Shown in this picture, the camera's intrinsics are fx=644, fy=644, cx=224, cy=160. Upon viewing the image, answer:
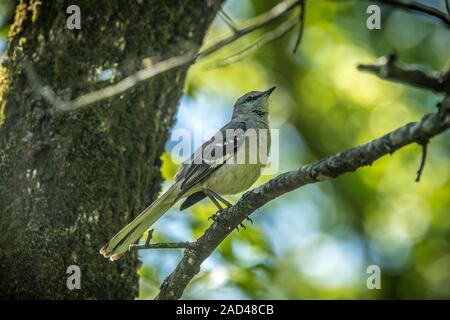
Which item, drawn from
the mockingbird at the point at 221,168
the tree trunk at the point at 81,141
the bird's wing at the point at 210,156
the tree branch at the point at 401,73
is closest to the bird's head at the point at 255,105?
the mockingbird at the point at 221,168

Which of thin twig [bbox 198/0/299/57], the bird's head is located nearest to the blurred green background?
the bird's head

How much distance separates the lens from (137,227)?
484 centimetres

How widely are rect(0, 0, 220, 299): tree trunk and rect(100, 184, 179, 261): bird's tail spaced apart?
143mm

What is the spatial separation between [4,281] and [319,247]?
21.1 ft

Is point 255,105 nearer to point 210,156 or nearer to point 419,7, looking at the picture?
point 210,156

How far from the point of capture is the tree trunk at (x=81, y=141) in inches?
178

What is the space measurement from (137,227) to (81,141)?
767 mm

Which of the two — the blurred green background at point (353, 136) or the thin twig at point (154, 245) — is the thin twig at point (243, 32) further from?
the blurred green background at point (353, 136)

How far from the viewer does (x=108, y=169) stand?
16.0 feet

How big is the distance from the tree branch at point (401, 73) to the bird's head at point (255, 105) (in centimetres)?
429

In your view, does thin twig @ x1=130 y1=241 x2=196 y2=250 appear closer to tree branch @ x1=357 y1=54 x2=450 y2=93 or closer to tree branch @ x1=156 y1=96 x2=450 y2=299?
tree branch @ x1=156 y1=96 x2=450 y2=299

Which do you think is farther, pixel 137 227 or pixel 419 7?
pixel 137 227

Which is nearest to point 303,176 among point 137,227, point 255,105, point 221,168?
point 137,227
